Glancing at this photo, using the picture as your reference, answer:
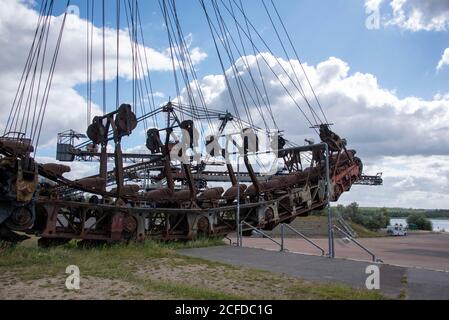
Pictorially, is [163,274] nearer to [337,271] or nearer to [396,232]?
[337,271]

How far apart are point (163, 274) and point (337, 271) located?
13.1ft

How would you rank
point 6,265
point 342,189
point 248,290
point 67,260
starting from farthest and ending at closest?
1. point 342,189
2. point 67,260
3. point 6,265
4. point 248,290

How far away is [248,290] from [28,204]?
7.03m

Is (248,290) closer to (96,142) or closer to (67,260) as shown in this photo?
(67,260)

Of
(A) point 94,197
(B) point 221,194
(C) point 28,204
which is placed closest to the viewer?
(C) point 28,204

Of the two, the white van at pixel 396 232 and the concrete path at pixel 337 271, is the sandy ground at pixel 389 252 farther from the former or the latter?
the white van at pixel 396 232

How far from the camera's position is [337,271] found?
10.6 meters

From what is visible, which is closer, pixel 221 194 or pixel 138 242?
pixel 138 242

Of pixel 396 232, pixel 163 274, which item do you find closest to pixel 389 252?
pixel 163 274

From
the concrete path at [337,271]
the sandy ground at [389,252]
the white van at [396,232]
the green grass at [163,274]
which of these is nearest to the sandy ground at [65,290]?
the green grass at [163,274]

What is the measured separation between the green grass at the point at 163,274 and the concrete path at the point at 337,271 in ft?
2.38

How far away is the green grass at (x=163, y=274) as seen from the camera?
781cm
